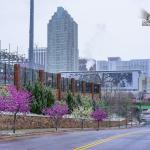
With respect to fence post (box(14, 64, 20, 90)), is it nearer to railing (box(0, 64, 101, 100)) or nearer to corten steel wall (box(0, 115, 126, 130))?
railing (box(0, 64, 101, 100))

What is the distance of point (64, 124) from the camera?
7262 cm

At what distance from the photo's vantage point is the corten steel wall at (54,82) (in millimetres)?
69688

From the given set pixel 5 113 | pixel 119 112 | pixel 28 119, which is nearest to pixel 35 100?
pixel 28 119

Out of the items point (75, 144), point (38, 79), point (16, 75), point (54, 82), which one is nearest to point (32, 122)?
point (16, 75)

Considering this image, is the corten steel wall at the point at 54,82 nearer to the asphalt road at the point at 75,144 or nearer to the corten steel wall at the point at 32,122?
the corten steel wall at the point at 32,122

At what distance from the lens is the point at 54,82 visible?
86.9 metres

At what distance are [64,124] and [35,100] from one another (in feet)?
29.3

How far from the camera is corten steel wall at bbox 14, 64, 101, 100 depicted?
6969cm

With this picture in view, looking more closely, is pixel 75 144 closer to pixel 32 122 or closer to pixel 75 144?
pixel 75 144

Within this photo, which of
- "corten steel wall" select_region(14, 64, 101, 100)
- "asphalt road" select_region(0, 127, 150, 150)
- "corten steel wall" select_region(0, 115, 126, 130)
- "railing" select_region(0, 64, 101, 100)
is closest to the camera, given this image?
"asphalt road" select_region(0, 127, 150, 150)

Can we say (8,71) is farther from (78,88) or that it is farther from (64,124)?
(78,88)

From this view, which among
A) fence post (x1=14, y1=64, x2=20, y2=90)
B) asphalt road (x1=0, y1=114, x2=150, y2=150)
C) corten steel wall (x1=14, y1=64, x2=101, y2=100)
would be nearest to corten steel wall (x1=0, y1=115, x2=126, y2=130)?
corten steel wall (x1=14, y1=64, x2=101, y2=100)

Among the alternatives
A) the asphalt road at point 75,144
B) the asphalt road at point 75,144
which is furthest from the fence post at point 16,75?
the asphalt road at point 75,144

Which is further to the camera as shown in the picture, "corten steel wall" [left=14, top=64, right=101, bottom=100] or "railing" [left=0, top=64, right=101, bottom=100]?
"corten steel wall" [left=14, top=64, right=101, bottom=100]
